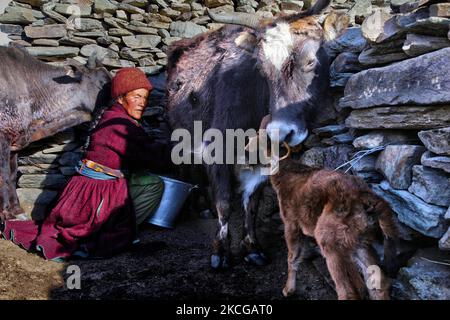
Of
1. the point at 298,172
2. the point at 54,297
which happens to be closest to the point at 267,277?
the point at 298,172

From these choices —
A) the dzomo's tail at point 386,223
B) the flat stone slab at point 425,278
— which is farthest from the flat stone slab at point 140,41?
the flat stone slab at point 425,278

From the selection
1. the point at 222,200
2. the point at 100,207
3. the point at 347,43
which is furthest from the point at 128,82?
the point at 347,43

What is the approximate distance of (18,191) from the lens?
18.0ft

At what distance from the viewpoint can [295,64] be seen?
3.41 metres

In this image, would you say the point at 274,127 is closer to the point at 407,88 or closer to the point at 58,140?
the point at 407,88

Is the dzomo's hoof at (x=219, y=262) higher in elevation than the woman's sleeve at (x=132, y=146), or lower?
lower

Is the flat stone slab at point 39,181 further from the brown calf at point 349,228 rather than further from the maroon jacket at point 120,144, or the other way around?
the brown calf at point 349,228

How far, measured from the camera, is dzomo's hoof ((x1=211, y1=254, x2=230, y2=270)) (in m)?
3.51

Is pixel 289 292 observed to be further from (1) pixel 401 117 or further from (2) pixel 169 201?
(2) pixel 169 201

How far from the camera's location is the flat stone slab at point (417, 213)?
2201 mm

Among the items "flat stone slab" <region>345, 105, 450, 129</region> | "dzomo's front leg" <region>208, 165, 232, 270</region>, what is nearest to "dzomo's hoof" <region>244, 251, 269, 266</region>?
"dzomo's front leg" <region>208, 165, 232, 270</region>

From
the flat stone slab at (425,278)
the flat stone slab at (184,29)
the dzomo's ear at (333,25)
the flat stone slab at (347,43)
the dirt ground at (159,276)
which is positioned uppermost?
the flat stone slab at (184,29)

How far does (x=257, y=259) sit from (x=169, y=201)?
1648mm

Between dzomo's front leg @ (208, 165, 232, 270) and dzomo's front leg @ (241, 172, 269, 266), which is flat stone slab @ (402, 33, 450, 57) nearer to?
dzomo's front leg @ (241, 172, 269, 266)
